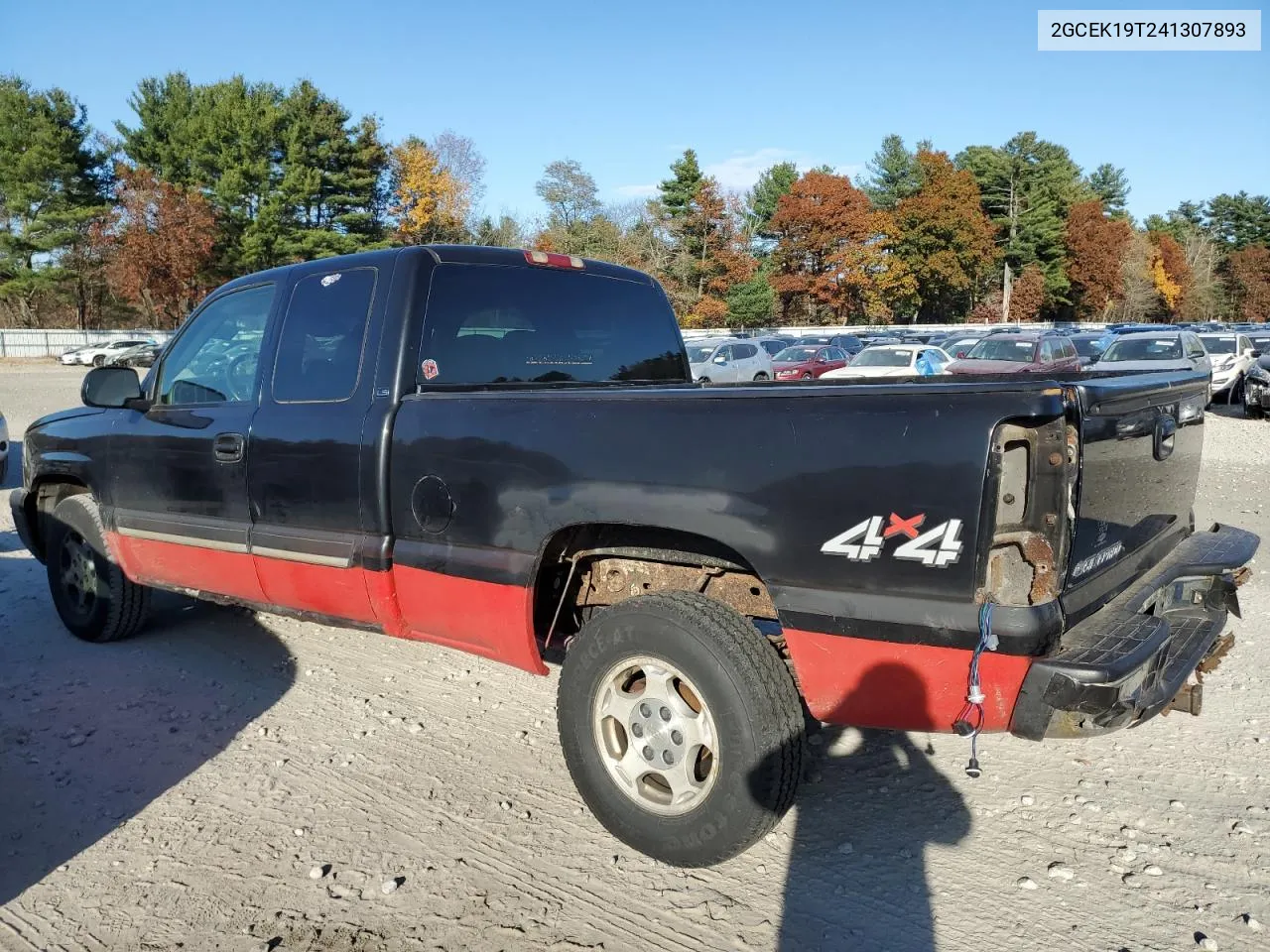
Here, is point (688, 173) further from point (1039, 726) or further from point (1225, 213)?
point (1225, 213)

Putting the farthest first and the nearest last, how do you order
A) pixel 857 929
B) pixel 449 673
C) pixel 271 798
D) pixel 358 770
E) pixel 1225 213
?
pixel 1225 213 → pixel 449 673 → pixel 358 770 → pixel 271 798 → pixel 857 929

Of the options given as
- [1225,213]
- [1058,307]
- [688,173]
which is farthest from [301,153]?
[1225,213]

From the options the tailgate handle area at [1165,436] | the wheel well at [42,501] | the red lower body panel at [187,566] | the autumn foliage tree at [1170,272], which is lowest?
the red lower body panel at [187,566]

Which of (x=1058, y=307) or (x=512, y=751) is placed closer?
(x=512, y=751)

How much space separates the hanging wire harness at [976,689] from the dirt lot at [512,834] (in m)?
0.68

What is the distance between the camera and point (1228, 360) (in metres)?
21.4

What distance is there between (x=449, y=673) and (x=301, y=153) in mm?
54226

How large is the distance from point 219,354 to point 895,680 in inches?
143

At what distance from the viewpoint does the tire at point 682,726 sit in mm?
2752

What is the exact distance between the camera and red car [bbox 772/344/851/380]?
2756 cm

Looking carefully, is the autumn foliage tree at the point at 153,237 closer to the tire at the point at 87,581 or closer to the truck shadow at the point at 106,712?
the truck shadow at the point at 106,712

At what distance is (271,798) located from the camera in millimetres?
3568

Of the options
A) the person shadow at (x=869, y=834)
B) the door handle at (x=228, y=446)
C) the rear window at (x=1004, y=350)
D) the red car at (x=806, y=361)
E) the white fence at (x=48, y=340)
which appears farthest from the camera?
the white fence at (x=48, y=340)

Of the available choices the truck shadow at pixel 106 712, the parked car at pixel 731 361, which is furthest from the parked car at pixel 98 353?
the truck shadow at pixel 106 712
